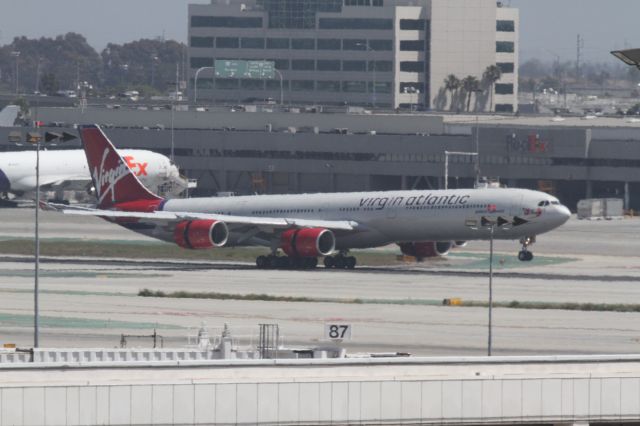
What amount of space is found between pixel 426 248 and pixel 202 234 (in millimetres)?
14059

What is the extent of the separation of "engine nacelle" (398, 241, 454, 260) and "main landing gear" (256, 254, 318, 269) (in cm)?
577

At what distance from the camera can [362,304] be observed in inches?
3258

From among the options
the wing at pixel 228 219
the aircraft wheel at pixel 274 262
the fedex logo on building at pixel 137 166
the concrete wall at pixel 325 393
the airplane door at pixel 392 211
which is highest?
the fedex logo on building at pixel 137 166

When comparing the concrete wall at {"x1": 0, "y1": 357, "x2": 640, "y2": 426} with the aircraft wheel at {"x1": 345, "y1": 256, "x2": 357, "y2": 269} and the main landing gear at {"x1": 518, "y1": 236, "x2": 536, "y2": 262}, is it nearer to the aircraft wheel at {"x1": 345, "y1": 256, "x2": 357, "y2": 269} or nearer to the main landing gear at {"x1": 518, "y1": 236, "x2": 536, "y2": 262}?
the main landing gear at {"x1": 518, "y1": 236, "x2": 536, "y2": 262}

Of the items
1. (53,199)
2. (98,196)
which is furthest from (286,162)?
(98,196)

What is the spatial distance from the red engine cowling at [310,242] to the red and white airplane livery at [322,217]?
0.20ft

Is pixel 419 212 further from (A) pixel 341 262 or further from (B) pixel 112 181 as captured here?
(B) pixel 112 181

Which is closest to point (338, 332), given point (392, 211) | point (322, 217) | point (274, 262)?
point (392, 211)

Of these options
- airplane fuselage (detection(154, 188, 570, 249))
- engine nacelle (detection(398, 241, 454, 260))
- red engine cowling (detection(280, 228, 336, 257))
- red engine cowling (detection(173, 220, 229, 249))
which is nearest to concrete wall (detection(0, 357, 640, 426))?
airplane fuselage (detection(154, 188, 570, 249))

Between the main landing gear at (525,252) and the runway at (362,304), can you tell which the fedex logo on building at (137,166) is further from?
the main landing gear at (525,252)

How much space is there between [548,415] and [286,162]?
145038 millimetres

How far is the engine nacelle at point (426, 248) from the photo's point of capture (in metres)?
105

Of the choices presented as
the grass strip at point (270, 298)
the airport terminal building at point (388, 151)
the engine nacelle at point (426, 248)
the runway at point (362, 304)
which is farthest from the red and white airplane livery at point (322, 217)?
the airport terminal building at point (388, 151)

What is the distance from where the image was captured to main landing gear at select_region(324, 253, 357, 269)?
10512 cm
